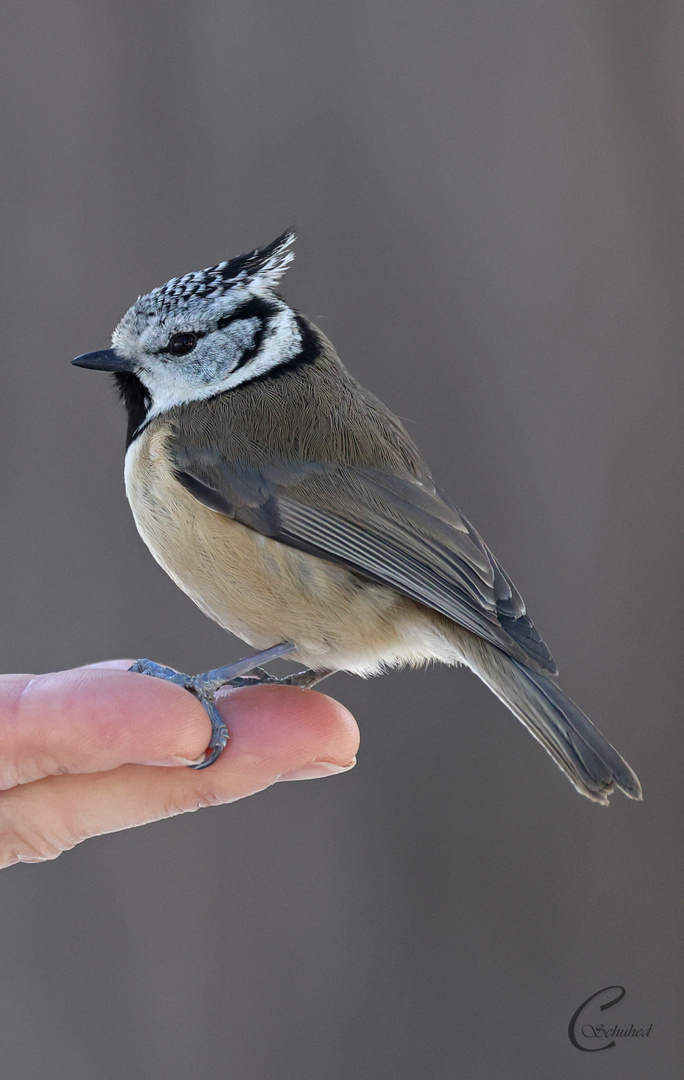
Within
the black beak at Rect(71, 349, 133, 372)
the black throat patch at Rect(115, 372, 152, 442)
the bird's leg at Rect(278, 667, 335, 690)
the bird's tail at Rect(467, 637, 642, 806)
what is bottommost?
the bird's leg at Rect(278, 667, 335, 690)

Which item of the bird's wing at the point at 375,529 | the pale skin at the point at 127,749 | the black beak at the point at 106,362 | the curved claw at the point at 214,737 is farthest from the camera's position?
the black beak at the point at 106,362

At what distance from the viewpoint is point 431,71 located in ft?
10.9

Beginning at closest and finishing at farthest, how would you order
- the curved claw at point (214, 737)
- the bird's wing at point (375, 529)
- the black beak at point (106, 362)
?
1. the curved claw at point (214, 737)
2. the bird's wing at point (375, 529)
3. the black beak at point (106, 362)

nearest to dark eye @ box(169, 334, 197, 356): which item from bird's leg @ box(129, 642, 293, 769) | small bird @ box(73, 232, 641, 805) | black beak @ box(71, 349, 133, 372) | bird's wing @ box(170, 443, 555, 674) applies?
small bird @ box(73, 232, 641, 805)

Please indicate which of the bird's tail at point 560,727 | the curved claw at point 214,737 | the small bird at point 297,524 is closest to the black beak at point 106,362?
the small bird at point 297,524

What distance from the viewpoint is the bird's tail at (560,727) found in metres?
1.87

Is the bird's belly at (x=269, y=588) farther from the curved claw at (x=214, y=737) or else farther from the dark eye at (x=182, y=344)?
the dark eye at (x=182, y=344)

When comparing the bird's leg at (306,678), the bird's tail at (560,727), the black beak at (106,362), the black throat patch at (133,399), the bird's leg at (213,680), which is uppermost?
the black beak at (106,362)

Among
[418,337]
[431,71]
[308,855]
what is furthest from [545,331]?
[308,855]

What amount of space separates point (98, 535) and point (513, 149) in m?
1.81

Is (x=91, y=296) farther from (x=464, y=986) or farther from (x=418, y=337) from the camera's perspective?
(x=464, y=986)

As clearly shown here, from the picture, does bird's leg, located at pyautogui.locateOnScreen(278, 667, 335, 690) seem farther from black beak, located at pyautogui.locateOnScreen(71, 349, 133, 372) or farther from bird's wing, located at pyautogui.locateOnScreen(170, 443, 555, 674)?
black beak, located at pyautogui.locateOnScreen(71, 349, 133, 372)

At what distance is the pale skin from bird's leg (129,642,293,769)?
24mm

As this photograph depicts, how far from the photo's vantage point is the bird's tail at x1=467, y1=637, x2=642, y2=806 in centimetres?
187
